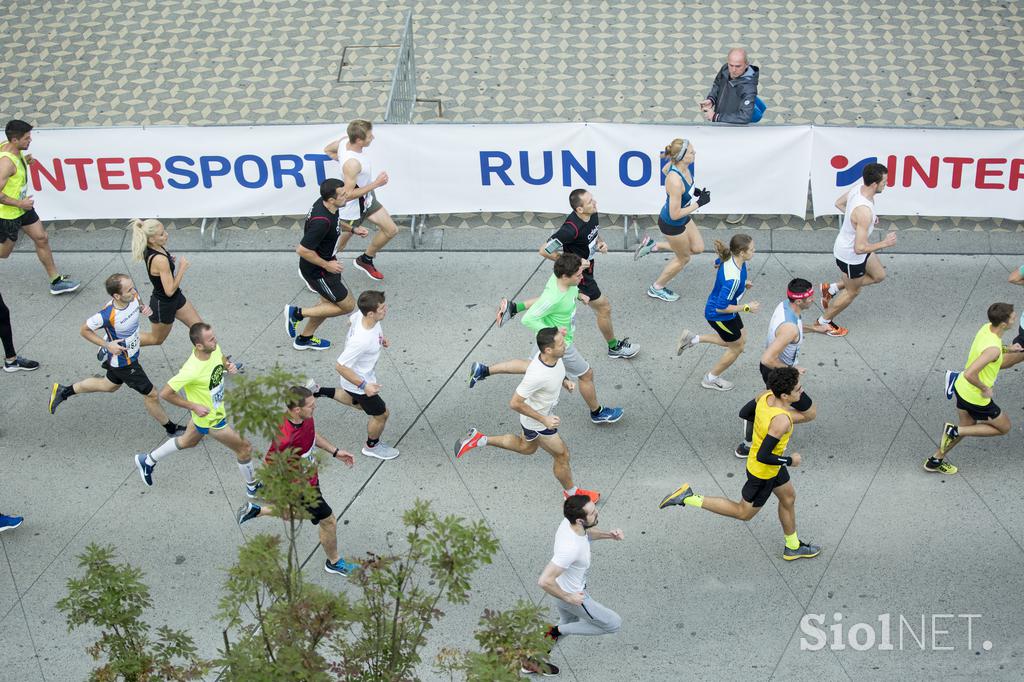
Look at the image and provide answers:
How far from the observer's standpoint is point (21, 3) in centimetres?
1598

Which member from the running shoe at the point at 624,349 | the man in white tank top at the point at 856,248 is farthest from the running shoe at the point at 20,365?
the man in white tank top at the point at 856,248

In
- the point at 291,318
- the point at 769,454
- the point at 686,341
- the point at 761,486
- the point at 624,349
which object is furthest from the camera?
the point at 291,318

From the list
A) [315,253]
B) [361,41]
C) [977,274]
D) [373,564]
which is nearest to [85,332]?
[315,253]

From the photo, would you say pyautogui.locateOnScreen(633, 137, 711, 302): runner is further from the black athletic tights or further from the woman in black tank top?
the black athletic tights

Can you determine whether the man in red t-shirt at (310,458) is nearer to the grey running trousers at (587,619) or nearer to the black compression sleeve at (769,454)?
the grey running trousers at (587,619)

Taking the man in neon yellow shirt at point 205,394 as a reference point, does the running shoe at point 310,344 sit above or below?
below

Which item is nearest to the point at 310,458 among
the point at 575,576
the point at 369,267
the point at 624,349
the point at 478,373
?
the point at 575,576

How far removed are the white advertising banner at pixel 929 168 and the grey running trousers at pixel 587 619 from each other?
18.4ft

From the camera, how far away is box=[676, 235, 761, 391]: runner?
9289 mm

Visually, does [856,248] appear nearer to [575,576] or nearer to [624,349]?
[624,349]

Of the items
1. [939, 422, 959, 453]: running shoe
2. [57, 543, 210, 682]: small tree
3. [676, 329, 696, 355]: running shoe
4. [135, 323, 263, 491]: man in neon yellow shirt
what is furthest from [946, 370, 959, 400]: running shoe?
[57, 543, 210, 682]: small tree

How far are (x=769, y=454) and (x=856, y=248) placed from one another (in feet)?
10.1

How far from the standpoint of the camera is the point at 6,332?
33.5 feet

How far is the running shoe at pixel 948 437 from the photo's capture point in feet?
29.1
